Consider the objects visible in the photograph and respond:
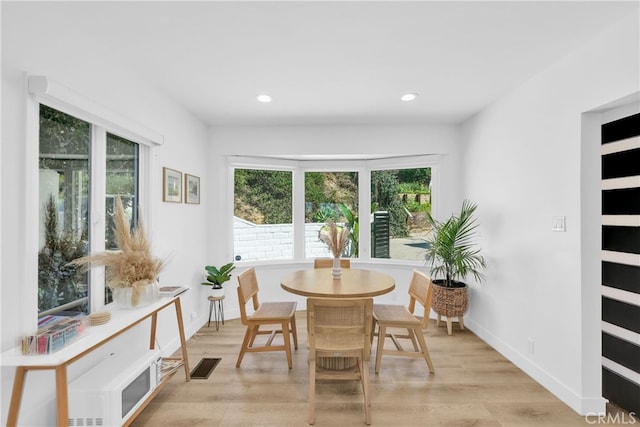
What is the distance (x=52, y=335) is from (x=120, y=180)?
1.37 m

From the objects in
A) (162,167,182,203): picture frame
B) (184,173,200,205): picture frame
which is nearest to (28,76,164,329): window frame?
(162,167,182,203): picture frame

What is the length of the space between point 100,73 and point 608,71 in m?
3.33

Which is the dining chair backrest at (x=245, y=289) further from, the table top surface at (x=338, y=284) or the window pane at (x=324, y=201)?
the window pane at (x=324, y=201)

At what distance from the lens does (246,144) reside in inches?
155

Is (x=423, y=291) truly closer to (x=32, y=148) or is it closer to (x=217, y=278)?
(x=217, y=278)

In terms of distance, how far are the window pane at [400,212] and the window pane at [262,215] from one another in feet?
4.23

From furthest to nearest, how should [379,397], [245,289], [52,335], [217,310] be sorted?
1. [217,310]
2. [245,289]
3. [379,397]
4. [52,335]

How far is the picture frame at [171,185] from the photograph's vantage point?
2.86 m

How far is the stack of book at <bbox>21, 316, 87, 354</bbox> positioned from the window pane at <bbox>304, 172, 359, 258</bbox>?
10.00ft

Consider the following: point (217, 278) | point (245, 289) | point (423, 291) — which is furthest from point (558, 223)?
point (217, 278)

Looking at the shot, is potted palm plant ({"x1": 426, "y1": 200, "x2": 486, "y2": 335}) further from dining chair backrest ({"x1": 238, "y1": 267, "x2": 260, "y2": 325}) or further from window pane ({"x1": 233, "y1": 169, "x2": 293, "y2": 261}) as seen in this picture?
window pane ({"x1": 233, "y1": 169, "x2": 293, "y2": 261})

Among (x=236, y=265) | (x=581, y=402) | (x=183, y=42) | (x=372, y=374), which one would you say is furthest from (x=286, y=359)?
(x=183, y=42)

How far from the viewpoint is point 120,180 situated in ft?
7.97

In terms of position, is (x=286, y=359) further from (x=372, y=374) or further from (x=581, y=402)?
(x=581, y=402)
